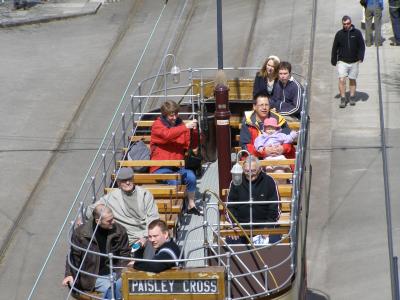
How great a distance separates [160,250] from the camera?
11117 millimetres

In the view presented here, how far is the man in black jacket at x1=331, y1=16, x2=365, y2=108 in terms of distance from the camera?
2125cm

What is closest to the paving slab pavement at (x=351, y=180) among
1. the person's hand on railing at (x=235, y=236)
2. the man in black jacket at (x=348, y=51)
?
the man in black jacket at (x=348, y=51)

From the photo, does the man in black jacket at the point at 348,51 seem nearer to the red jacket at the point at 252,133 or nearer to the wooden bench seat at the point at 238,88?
the wooden bench seat at the point at 238,88

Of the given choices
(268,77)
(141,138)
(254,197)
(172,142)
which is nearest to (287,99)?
(268,77)

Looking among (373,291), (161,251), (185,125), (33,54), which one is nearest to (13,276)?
(185,125)

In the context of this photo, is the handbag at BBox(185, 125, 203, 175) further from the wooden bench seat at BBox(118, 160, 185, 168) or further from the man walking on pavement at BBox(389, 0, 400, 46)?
the man walking on pavement at BBox(389, 0, 400, 46)

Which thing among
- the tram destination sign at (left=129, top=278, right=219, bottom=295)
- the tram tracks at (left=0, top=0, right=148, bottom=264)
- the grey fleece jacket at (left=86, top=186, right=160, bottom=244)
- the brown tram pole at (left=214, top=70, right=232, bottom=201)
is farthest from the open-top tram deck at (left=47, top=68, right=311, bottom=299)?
the tram tracks at (left=0, top=0, right=148, bottom=264)

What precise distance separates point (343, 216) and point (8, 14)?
1372 centimetres

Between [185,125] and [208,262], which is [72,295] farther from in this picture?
[185,125]

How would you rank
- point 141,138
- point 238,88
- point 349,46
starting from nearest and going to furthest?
1. point 141,138
2. point 238,88
3. point 349,46

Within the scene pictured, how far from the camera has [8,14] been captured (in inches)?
1149

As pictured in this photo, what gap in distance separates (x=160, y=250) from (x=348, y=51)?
11.1 metres

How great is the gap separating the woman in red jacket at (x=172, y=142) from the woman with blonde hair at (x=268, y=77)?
2.02 metres

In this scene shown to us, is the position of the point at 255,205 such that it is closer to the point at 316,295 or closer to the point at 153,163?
the point at 153,163
